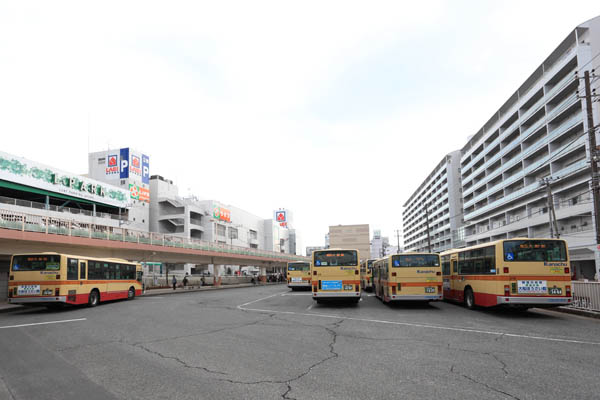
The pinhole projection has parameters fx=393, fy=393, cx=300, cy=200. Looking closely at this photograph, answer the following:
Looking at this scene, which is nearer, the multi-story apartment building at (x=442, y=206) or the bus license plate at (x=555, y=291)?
the bus license plate at (x=555, y=291)

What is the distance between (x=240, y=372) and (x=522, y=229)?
60845 mm

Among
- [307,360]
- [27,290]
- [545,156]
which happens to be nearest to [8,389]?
[307,360]

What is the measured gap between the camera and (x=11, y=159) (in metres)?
41.8

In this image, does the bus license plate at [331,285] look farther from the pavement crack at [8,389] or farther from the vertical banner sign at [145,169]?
the vertical banner sign at [145,169]

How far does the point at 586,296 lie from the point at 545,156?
1724 inches

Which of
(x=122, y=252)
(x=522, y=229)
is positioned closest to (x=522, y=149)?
(x=522, y=229)

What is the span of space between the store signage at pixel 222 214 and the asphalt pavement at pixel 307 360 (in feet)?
227

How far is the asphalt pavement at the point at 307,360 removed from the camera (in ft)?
17.2

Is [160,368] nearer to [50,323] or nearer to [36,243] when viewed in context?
[50,323]

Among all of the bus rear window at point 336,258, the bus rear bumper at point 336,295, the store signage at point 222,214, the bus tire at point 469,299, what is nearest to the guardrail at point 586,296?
the bus tire at point 469,299

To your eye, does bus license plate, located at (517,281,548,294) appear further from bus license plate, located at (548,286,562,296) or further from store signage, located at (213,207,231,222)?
store signage, located at (213,207,231,222)

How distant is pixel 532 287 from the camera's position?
1285cm

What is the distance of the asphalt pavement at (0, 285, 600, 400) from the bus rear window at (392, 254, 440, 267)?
164 inches

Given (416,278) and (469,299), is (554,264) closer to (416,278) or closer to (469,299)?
(469,299)
